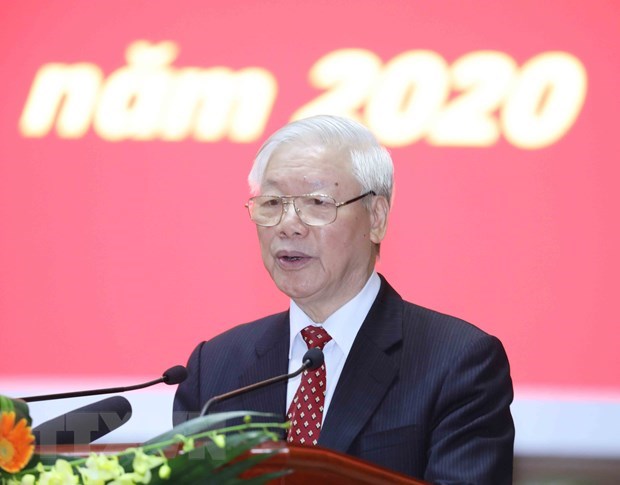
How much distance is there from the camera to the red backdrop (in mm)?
3510

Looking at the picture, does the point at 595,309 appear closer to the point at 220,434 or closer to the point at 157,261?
the point at 157,261

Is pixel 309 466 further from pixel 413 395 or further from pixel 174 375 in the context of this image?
pixel 413 395

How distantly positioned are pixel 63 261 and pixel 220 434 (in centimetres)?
253

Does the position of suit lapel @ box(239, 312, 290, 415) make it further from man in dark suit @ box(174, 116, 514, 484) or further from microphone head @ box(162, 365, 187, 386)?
microphone head @ box(162, 365, 187, 386)

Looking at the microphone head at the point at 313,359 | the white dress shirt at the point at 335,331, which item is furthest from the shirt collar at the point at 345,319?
the microphone head at the point at 313,359

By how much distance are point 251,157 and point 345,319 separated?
50.4 inches

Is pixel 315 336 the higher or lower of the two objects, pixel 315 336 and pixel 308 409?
the higher

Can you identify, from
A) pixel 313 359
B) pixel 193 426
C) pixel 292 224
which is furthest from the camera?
pixel 292 224

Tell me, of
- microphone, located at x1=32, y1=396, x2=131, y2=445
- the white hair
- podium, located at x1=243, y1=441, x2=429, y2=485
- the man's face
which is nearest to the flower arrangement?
podium, located at x1=243, y1=441, x2=429, y2=485

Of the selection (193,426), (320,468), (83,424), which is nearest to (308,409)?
(83,424)

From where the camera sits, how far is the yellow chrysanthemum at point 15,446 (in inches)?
45.4

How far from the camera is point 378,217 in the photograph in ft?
8.16

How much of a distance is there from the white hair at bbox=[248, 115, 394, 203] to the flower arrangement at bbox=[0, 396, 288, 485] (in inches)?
48.2

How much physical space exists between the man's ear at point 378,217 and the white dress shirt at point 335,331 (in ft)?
0.32
